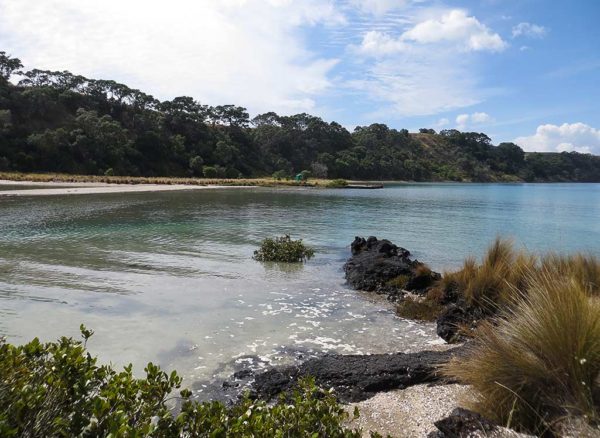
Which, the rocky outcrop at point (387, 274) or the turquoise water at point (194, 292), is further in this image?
the rocky outcrop at point (387, 274)

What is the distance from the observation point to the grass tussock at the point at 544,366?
11.8ft

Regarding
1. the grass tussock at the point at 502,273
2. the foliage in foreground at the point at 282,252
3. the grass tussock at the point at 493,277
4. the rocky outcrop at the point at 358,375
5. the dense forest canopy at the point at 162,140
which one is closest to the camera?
the rocky outcrop at the point at 358,375

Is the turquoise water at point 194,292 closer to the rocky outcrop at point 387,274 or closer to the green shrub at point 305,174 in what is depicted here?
the rocky outcrop at point 387,274

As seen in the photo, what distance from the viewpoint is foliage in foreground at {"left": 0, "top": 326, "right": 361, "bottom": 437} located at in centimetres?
240

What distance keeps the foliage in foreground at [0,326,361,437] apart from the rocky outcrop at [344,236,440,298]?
8371 mm

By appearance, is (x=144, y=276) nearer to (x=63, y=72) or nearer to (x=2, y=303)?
(x=2, y=303)

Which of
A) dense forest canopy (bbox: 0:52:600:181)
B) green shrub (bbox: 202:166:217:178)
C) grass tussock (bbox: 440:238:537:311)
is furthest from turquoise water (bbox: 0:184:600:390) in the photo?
green shrub (bbox: 202:166:217:178)

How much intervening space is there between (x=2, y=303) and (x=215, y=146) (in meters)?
96.8

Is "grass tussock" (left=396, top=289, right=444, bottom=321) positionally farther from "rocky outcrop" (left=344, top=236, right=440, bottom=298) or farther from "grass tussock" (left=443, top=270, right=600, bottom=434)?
"grass tussock" (left=443, top=270, right=600, bottom=434)

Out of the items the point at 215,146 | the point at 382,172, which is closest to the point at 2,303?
the point at 215,146

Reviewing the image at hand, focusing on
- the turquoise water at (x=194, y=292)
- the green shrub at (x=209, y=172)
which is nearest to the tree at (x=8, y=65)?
the green shrub at (x=209, y=172)

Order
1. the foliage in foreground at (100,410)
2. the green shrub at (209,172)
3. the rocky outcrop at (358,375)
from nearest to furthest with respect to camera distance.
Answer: the foliage in foreground at (100,410), the rocky outcrop at (358,375), the green shrub at (209,172)

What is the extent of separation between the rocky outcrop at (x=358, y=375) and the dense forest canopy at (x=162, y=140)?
79.8m

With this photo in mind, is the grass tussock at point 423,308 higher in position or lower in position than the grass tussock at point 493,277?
lower
